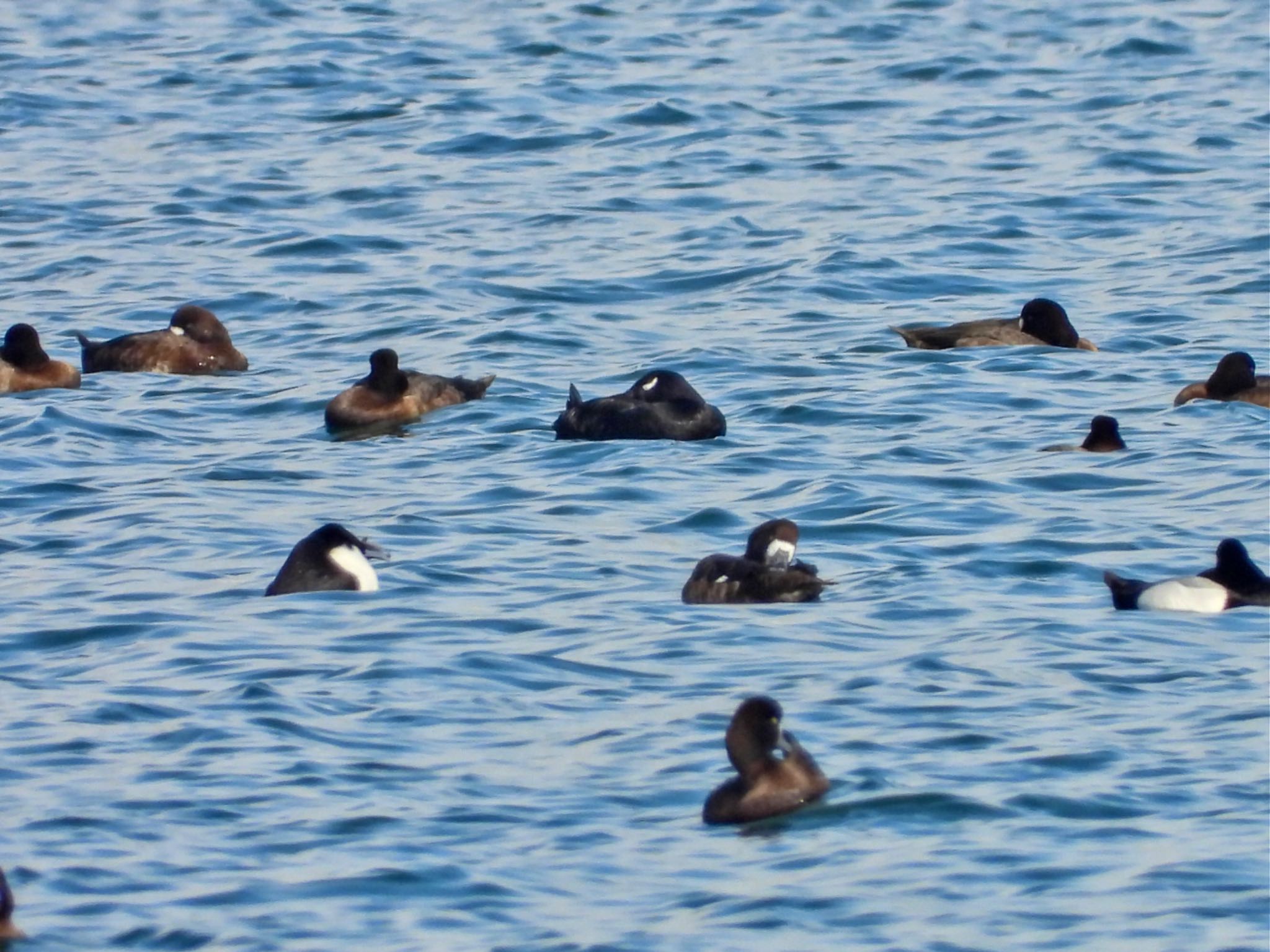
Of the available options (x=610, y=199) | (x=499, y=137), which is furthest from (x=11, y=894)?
(x=499, y=137)

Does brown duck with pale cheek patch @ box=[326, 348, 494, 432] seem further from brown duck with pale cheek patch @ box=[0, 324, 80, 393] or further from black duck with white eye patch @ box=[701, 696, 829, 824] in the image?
black duck with white eye patch @ box=[701, 696, 829, 824]

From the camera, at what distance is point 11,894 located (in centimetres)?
782

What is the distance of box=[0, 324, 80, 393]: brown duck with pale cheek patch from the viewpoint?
56.0 feet

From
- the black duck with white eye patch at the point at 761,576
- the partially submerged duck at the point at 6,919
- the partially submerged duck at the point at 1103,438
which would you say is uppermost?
the partially submerged duck at the point at 6,919

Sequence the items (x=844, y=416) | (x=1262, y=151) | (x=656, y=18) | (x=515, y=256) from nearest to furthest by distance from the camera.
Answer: (x=844, y=416)
(x=515, y=256)
(x=1262, y=151)
(x=656, y=18)

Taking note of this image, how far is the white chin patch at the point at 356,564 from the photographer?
462 inches

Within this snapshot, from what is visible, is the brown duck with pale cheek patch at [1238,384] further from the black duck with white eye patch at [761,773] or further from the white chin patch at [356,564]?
the black duck with white eye patch at [761,773]

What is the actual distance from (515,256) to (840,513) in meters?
8.47

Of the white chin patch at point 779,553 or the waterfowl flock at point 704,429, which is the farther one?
the white chin patch at point 779,553

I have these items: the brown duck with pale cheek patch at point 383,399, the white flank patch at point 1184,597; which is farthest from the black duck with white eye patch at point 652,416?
the white flank patch at point 1184,597

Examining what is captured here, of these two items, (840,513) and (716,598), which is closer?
(716,598)

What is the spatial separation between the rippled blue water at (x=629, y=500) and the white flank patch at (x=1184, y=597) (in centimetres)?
12

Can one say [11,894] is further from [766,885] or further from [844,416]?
[844,416]

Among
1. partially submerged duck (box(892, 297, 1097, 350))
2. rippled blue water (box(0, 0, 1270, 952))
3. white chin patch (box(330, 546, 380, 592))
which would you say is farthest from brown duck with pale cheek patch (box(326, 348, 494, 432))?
white chin patch (box(330, 546, 380, 592))
